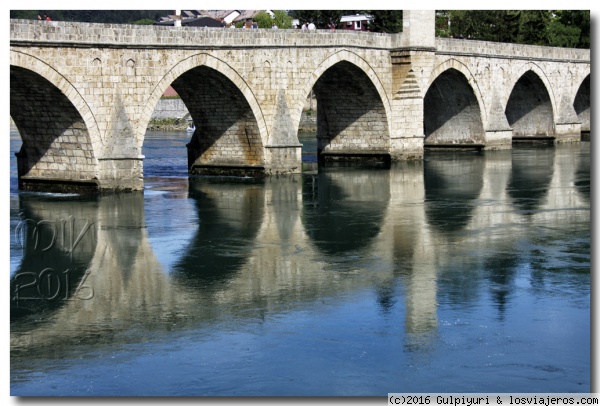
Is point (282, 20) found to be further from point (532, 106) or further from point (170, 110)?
point (532, 106)

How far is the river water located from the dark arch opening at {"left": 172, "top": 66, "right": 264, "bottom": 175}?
3.72 m

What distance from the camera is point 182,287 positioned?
46.3 feet

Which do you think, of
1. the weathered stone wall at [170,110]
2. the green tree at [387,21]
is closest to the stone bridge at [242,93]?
the green tree at [387,21]

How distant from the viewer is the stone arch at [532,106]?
4491 centimetres

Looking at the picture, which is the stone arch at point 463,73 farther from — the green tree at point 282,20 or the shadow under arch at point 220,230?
the green tree at point 282,20

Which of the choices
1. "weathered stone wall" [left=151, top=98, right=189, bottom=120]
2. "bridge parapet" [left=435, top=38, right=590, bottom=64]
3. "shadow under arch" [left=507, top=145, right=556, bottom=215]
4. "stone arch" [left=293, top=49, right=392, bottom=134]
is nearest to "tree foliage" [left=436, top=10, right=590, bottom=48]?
"bridge parapet" [left=435, top=38, right=590, bottom=64]

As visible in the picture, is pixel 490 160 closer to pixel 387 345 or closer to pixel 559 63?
pixel 559 63

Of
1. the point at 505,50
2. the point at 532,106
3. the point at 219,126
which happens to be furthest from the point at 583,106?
the point at 219,126

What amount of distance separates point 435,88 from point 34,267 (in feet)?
86.4

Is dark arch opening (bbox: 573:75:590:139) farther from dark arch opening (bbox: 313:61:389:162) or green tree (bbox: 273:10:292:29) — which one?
green tree (bbox: 273:10:292:29)

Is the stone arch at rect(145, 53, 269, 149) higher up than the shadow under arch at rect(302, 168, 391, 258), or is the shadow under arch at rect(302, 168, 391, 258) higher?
the stone arch at rect(145, 53, 269, 149)

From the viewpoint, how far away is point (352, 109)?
3394 cm

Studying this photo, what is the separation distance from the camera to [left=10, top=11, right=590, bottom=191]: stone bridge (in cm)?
2395

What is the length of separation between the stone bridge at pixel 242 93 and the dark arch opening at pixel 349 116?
0.04 meters
